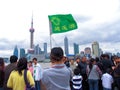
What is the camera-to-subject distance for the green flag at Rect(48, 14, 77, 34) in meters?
12.5

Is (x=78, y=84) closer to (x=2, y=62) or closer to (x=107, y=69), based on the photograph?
(x=107, y=69)

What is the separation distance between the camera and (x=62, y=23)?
509 inches

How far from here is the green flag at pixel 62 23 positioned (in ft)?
41.1

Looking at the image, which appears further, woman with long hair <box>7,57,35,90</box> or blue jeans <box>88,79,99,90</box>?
blue jeans <box>88,79,99,90</box>

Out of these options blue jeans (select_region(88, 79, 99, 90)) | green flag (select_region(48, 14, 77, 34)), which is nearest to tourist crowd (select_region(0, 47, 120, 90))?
blue jeans (select_region(88, 79, 99, 90))

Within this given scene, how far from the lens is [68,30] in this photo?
12.9 m

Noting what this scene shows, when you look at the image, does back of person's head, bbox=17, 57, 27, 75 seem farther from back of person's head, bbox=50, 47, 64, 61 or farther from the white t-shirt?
the white t-shirt

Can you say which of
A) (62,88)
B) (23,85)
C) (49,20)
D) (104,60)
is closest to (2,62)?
(23,85)

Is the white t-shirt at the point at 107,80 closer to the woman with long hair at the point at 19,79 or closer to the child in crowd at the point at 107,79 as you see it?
the child in crowd at the point at 107,79

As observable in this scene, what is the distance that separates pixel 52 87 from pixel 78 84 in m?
7.40

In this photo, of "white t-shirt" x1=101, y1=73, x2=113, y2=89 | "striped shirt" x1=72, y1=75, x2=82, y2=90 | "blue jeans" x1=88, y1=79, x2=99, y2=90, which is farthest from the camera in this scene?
"blue jeans" x1=88, y1=79, x2=99, y2=90

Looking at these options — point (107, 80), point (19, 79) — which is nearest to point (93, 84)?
point (107, 80)

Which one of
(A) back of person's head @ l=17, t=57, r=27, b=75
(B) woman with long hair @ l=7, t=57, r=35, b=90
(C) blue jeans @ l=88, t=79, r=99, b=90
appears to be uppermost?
(A) back of person's head @ l=17, t=57, r=27, b=75

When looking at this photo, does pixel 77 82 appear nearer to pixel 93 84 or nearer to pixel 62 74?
pixel 93 84
